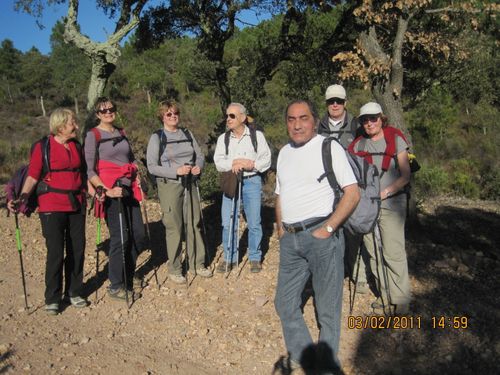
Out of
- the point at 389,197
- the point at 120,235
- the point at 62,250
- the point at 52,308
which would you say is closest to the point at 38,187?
the point at 62,250

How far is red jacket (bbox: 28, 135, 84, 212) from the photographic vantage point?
418 cm

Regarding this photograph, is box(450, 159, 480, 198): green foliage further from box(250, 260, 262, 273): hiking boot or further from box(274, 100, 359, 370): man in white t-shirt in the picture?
box(274, 100, 359, 370): man in white t-shirt

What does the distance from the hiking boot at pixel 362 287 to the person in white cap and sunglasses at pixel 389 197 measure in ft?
1.08

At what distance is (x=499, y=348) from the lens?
379cm

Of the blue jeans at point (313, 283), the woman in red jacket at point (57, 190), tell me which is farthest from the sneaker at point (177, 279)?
the blue jeans at point (313, 283)

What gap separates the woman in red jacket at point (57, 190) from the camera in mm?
4188

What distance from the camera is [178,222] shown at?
5.09 metres

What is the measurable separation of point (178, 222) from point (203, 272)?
0.71m

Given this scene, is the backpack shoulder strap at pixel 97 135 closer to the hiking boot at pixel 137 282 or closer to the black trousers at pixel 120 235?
the black trousers at pixel 120 235

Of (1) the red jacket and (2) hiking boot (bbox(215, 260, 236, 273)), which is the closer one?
(1) the red jacket

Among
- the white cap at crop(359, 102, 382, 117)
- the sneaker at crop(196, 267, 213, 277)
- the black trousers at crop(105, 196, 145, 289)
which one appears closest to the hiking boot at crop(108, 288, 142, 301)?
the black trousers at crop(105, 196, 145, 289)

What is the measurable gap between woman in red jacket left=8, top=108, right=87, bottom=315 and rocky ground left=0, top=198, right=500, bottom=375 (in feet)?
Answer: 1.82

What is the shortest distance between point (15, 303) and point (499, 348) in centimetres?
465

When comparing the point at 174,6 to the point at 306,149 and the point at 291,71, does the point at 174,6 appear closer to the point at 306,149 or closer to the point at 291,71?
the point at 291,71
